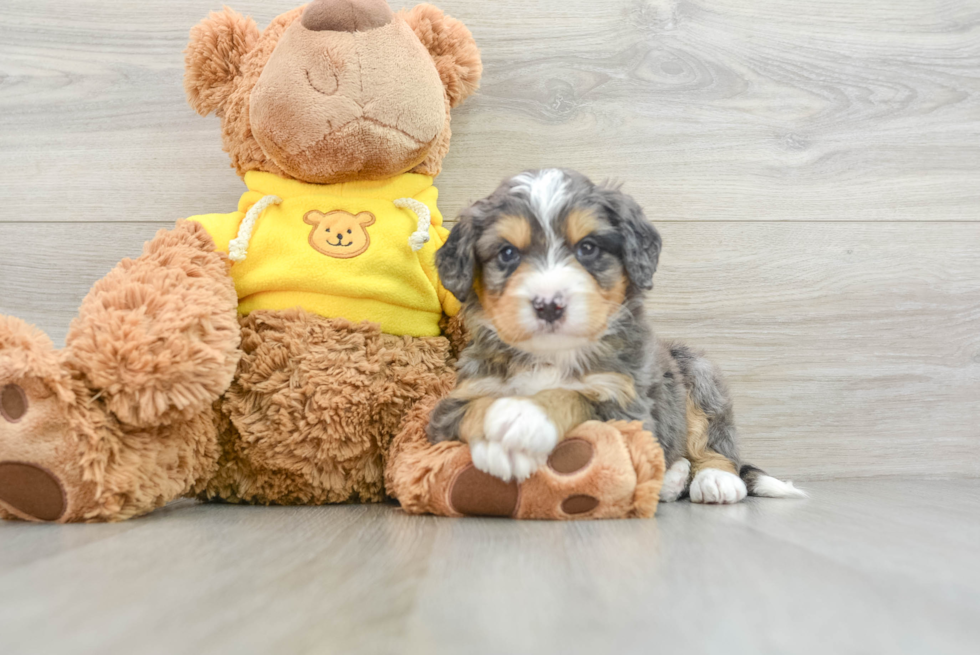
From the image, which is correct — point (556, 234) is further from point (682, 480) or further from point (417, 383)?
point (682, 480)

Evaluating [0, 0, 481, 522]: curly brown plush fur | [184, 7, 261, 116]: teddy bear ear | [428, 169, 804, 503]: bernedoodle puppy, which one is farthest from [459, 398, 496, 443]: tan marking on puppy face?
[184, 7, 261, 116]: teddy bear ear

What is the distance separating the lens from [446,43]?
2.13m

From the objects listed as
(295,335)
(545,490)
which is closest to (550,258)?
(545,490)

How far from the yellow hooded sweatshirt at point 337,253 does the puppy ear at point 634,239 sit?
51cm

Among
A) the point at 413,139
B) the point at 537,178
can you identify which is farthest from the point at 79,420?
the point at 537,178

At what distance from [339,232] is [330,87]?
1.20ft

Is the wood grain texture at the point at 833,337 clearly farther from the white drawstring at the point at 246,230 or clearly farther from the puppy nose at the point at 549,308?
the white drawstring at the point at 246,230

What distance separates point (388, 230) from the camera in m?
1.98

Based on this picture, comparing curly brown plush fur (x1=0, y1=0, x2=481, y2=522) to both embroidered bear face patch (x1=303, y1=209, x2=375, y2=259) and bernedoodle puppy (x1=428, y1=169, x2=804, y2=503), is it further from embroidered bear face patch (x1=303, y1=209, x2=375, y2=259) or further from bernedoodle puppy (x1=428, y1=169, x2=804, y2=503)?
bernedoodle puppy (x1=428, y1=169, x2=804, y2=503)

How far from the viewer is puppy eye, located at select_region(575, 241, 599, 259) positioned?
1717 millimetres

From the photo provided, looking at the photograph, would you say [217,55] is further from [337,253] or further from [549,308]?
[549,308]

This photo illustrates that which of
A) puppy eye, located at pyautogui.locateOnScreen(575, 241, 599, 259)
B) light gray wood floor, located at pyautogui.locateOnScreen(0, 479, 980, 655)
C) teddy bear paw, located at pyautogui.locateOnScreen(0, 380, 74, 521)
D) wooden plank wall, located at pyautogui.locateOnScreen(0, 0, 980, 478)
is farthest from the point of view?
wooden plank wall, located at pyautogui.locateOnScreen(0, 0, 980, 478)

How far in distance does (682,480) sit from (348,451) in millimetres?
902

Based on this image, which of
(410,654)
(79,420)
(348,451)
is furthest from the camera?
(348,451)
